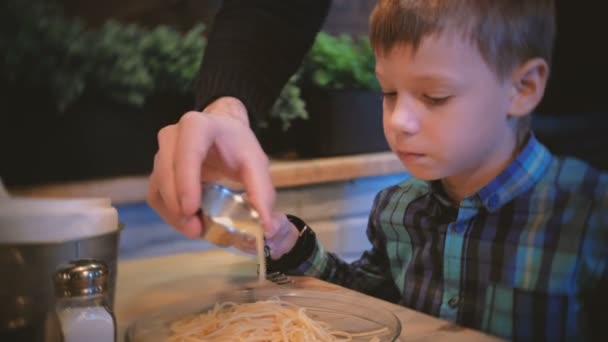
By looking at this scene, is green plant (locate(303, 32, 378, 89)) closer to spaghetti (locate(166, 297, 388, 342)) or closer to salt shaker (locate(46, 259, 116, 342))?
spaghetti (locate(166, 297, 388, 342))

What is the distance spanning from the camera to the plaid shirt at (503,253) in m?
0.65

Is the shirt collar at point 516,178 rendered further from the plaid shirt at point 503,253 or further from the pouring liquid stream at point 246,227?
the pouring liquid stream at point 246,227

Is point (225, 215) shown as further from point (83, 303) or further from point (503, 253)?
point (503, 253)

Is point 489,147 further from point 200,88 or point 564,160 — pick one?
point 200,88

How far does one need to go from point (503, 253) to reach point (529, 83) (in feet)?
0.65

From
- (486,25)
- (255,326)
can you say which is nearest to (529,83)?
(486,25)

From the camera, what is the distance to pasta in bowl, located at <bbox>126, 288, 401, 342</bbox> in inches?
21.3

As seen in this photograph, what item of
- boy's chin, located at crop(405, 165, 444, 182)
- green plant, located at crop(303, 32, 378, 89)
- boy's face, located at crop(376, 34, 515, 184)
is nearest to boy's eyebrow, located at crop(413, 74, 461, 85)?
boy's face, located at crop(376, 34, 515, 184)

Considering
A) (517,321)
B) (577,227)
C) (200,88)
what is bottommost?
(517,321)

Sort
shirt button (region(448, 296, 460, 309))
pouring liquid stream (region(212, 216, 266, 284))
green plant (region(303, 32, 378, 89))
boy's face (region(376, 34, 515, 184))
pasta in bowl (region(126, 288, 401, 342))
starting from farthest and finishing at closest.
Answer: green plant (region(303, 32, 378, 89)), shirt button (region(448, 296, 460, 309)), boy's face (region(376, 34, 515, 184)), pasta in bowl (region(126, 288, 401, 342)), pouring liquid stream (region(212, 216, 266, 284))

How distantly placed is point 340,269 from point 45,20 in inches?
19.2

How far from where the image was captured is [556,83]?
757 millimetres

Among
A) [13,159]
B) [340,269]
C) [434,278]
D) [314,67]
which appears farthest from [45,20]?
[434,278]

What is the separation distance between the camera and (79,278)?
1.45 ft
